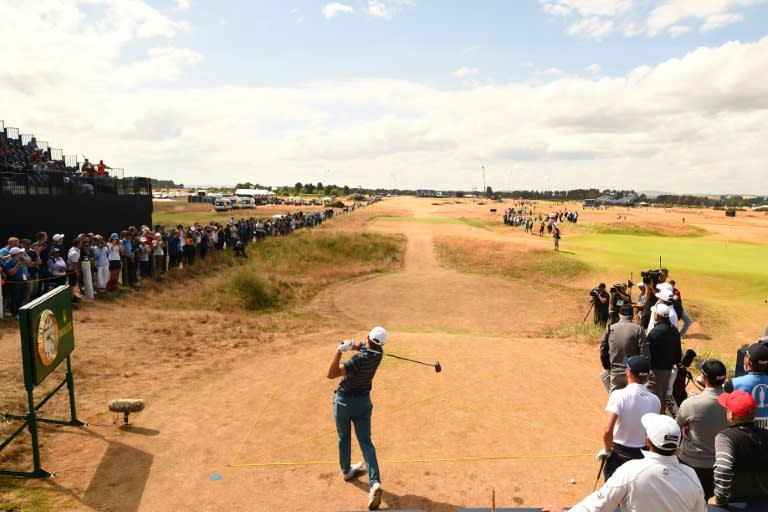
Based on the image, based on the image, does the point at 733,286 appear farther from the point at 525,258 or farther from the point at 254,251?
the point at 254,251

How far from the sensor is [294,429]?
28.9 feet

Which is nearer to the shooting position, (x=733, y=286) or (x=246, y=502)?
(x=246, y=502)

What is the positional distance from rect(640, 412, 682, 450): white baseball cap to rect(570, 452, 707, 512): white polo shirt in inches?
4.8

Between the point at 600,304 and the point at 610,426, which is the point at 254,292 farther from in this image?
the point at 610,426

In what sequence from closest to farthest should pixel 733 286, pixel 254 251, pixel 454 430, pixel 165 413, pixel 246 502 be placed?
pixel 246 502
pixel 454 430
pixel 165 413
pixel 733 286
pixel 254 251

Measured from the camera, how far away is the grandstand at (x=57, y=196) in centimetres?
2025

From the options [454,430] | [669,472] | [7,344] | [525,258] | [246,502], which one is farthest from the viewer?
[525,258]

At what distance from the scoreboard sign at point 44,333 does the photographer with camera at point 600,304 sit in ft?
49.6

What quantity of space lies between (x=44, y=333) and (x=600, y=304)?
53.1ft

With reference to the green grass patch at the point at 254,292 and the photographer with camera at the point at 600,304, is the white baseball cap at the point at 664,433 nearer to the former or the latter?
the photographer with camera at the point at 600,304

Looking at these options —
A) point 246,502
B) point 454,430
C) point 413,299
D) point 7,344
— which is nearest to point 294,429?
point 246,502

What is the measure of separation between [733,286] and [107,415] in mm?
27555

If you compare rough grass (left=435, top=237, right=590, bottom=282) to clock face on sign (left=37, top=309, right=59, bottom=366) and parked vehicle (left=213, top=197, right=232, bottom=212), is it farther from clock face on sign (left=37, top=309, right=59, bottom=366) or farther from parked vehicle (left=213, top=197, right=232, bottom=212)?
parked vehicle (left=213, top=197, right=232, bottom=212)

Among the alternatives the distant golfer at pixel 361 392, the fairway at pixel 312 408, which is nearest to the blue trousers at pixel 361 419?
the distant golfer at pixel 361 392
